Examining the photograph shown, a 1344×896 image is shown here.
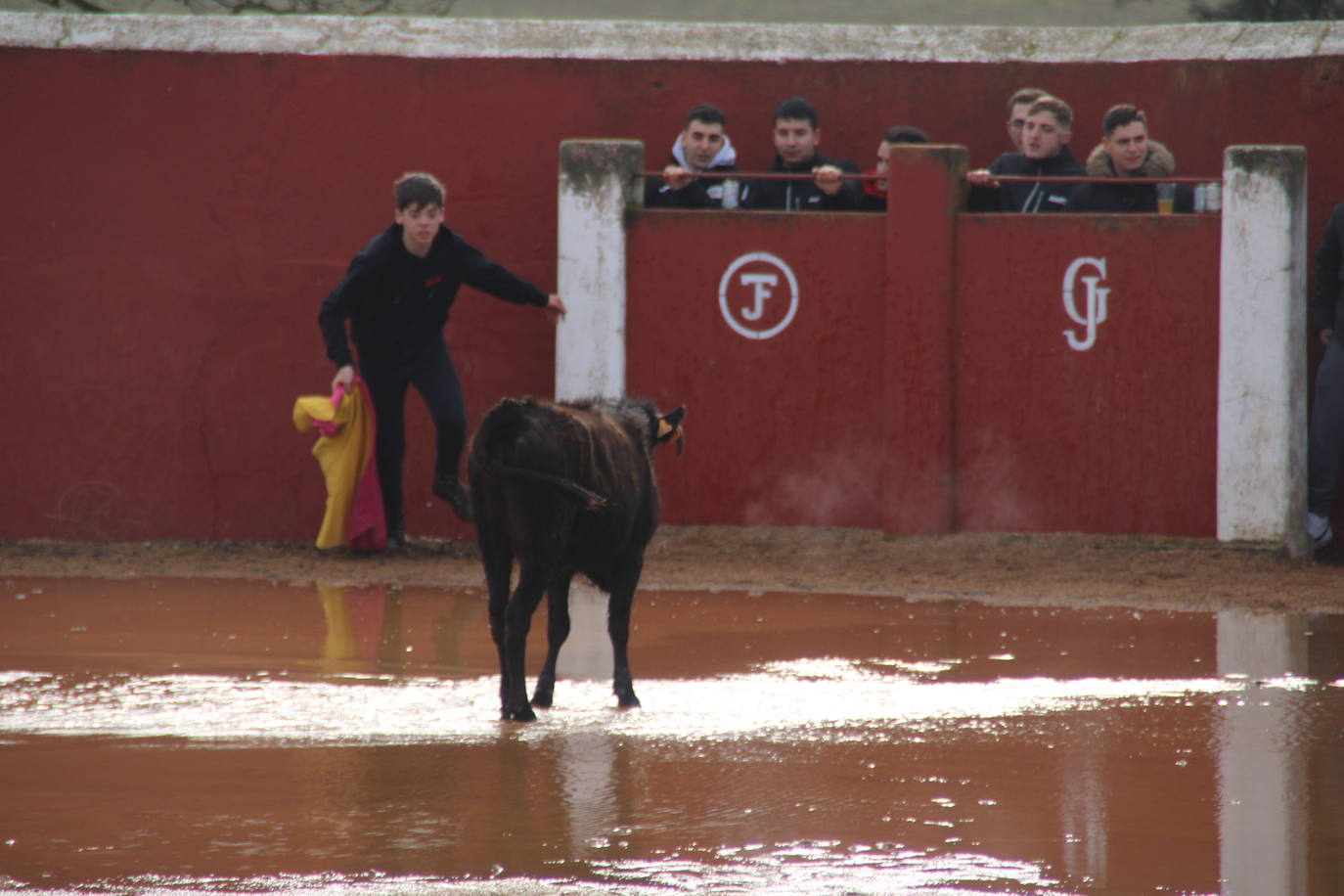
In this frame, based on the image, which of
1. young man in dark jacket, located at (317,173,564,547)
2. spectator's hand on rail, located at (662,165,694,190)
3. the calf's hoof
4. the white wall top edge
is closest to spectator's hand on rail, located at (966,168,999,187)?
the white wall top edge

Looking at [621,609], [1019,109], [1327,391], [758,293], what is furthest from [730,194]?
[621,609]

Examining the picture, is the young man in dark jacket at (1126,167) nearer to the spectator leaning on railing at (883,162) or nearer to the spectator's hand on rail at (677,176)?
the spectator leaning on railing at (883,162)

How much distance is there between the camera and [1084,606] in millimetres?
8273

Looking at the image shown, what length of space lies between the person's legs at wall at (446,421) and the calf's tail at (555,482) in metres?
3.37

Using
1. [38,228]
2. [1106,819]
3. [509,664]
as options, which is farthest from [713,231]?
[1106,819]

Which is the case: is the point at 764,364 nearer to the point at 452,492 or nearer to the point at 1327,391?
the point at 452,492

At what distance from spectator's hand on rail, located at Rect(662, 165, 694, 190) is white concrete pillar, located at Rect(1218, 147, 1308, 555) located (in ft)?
9.30

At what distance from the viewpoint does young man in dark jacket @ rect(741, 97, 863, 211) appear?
992cm

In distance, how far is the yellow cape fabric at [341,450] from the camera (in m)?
9.66

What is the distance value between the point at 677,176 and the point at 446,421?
6.26ft

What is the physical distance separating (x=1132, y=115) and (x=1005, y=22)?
4.99 metres

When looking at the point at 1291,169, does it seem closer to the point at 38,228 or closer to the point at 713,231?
the point at 713,231

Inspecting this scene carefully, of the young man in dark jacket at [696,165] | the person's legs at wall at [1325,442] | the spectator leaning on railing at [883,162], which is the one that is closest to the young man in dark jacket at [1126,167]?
the spectator leaning on railing at [883,162]

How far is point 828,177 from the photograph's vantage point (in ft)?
32.5
